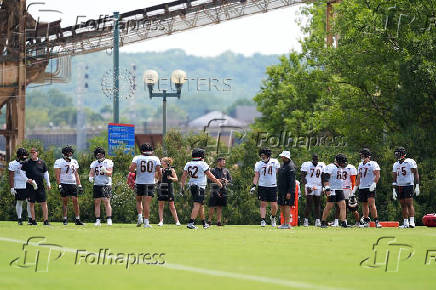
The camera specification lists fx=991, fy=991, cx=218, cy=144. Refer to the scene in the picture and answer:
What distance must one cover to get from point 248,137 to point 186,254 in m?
20.4

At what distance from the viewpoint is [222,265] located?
12578 mm

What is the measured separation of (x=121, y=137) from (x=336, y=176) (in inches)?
495

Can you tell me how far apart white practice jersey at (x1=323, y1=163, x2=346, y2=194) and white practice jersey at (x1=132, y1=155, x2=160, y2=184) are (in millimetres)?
4907

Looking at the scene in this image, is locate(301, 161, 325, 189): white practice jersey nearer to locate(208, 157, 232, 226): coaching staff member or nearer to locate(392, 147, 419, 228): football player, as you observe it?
locate(208, 157, 232, 226): coaching staff member

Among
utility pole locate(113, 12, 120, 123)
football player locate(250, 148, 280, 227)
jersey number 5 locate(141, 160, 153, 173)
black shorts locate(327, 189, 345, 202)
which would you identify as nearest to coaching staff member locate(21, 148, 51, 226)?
jersey number 5 locate(141, 160, 153, 173)

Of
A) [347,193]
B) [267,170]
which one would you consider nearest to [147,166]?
[267,170]

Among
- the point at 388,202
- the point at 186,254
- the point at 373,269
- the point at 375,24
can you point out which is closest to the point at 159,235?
the point at 186,254

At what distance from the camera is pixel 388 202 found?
31.7 m

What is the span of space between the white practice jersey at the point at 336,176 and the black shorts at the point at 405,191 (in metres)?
1.60

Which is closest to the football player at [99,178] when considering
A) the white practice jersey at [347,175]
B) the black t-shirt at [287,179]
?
the black t-shirt at [287,179]

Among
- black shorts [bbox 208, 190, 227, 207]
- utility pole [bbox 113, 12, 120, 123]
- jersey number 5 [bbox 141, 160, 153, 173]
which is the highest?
utility pole [bbox 113, 12, 120, 123]

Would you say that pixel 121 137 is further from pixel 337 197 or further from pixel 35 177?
pixel 337 197

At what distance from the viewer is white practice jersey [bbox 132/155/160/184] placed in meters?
24.6

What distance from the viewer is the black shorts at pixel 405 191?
84.7ft
